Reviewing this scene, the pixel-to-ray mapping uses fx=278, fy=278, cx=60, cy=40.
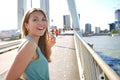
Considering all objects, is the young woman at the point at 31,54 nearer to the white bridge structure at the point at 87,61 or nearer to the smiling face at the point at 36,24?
the smiling face at the point at 36,24

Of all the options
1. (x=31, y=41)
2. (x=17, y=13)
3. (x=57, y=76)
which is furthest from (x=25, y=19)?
(x=17, y=13)

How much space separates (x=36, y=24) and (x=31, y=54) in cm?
34

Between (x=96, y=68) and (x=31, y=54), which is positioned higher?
(x=31, y=54)

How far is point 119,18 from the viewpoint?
6521 inches

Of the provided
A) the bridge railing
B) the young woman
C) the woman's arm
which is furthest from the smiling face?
the bridge railing

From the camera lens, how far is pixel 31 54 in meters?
2.06

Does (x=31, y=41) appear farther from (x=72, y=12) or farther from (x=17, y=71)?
(x=72, y=12)

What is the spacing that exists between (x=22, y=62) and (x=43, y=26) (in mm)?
468

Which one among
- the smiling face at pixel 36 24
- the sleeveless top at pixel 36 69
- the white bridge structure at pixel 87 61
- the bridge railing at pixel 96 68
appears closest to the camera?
the bridge railing at pixel 96 68

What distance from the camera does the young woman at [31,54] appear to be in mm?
2000

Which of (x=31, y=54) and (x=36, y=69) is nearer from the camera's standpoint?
(x=31, y=54)

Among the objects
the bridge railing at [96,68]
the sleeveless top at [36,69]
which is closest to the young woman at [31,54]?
the sleeveless top at [36,69]

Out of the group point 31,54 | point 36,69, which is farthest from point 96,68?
point 31,54

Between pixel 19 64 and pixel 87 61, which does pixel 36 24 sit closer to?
pixel 19 64
